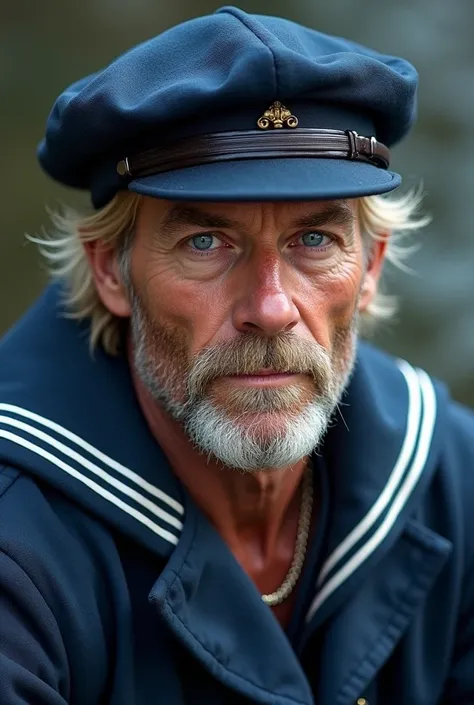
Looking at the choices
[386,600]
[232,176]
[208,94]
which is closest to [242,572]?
[386,600]

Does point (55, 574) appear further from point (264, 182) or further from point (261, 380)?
point (264, 182)

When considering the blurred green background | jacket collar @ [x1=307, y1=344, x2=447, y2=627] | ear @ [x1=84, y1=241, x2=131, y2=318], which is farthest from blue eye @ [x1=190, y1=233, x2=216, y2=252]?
the blurred green background

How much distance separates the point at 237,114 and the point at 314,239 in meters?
0.30

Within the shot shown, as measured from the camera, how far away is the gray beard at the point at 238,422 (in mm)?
2039

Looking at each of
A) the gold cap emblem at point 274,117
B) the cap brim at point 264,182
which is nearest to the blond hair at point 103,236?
the cap brim at point 264,182

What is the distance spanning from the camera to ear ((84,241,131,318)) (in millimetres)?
2285

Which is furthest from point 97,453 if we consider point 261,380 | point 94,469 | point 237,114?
point 237,114

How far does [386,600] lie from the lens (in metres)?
2.24

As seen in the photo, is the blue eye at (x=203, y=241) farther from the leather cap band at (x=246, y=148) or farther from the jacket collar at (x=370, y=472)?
the jacket collar at (x=370, y=472)

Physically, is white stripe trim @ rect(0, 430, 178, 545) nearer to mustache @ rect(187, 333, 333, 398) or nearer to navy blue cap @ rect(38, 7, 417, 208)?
mustache @ rect(187, 333, 333, 398)

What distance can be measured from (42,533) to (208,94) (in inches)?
32.8

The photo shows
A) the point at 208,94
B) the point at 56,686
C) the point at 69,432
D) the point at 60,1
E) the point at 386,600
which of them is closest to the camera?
the point at 208,94

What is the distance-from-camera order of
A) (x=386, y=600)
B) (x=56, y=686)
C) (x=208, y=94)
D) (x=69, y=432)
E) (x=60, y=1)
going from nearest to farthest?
(x=208, y=94) → (x=56, y=686) → (x=69, y=432) → (x=386, y=600) → (x=60, y=1)

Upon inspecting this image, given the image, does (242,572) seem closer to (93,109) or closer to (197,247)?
(197,247)
